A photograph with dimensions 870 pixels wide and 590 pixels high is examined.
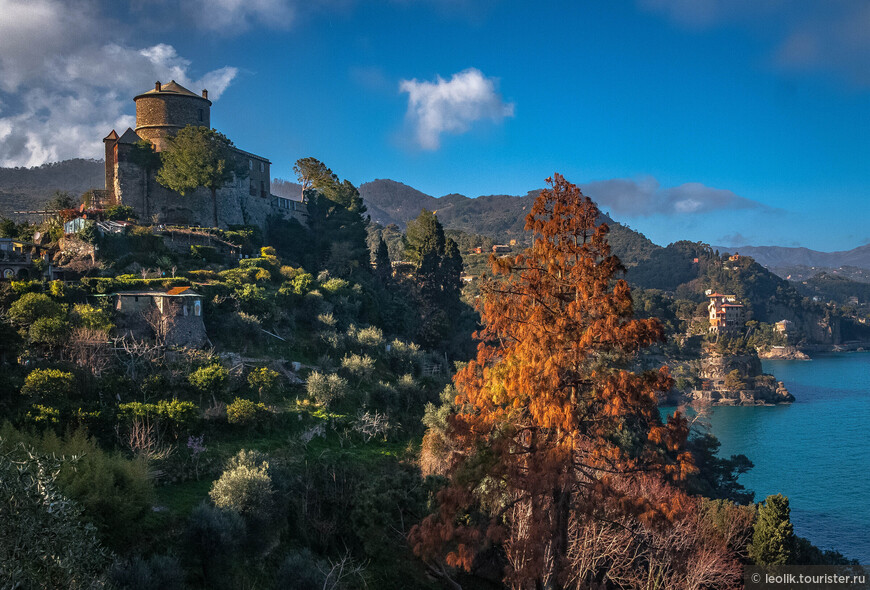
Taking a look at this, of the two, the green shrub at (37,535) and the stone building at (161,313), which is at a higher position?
the stone building at (161,313)

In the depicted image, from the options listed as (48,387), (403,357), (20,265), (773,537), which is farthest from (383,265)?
(773,537)

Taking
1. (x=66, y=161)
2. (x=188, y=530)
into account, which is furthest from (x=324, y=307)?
(x=66, y=161)

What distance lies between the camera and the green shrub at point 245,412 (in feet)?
57.2

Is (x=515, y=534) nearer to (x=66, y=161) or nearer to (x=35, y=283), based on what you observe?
(x=35, y=283)

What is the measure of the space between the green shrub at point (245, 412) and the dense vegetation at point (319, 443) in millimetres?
59

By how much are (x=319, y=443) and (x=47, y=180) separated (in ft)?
249

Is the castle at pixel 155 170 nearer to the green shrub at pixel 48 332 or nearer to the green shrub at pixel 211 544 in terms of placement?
the green shrub at pixel 48 332

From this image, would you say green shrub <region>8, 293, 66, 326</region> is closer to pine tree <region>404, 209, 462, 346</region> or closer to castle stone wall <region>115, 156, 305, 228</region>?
castle stone wall <region>115, 156, 305, 228</region>

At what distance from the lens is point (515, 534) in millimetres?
11922

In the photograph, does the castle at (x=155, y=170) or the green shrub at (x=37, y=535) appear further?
the castle at (x=155, y=170)

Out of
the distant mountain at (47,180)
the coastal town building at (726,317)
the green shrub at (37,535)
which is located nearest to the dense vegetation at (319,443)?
the green shrub at (37,535)

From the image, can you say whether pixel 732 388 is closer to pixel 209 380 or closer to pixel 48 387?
pixel 209 380

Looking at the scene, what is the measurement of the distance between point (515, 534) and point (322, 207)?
106 ft

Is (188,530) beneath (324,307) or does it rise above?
beneath
